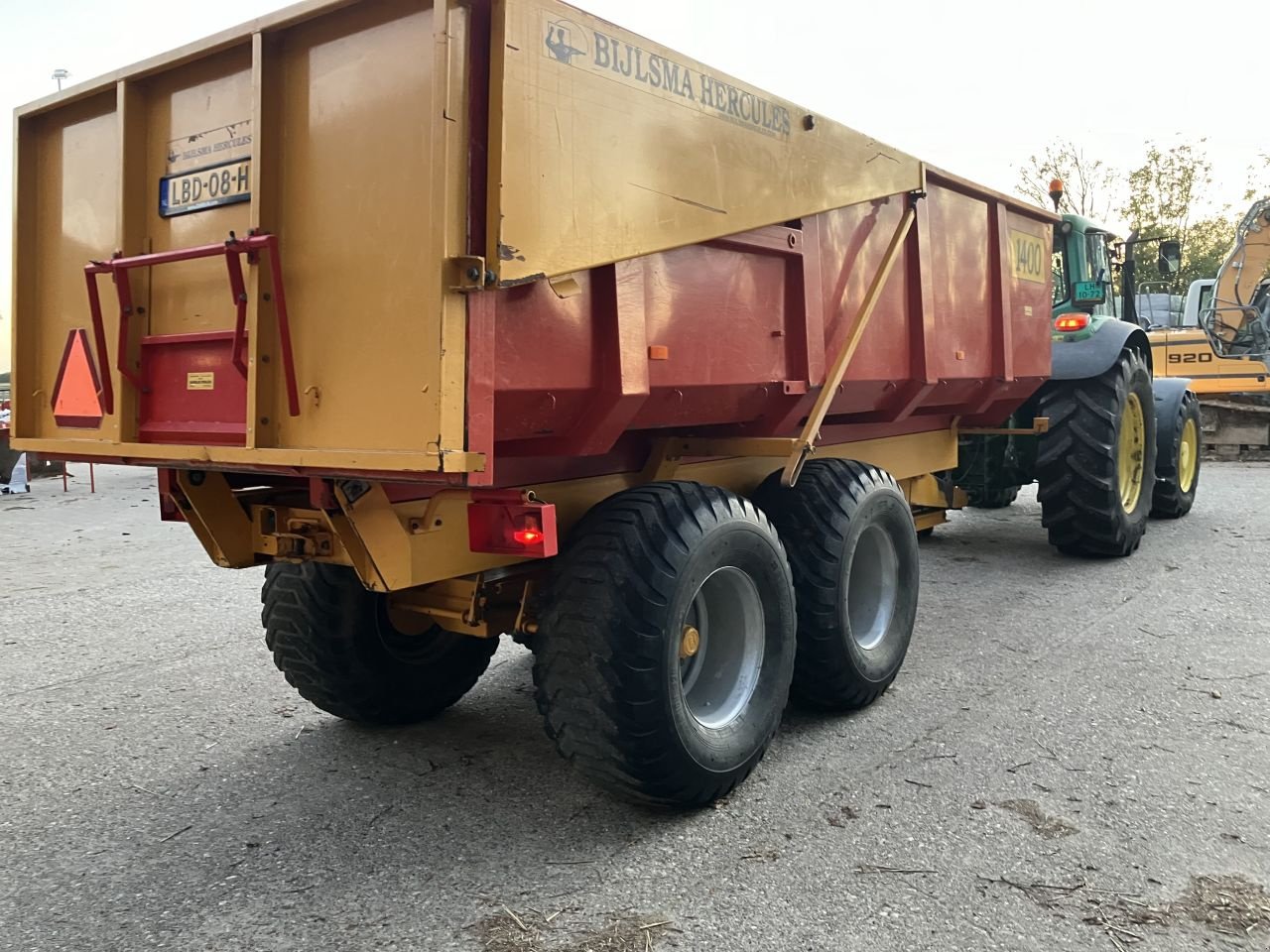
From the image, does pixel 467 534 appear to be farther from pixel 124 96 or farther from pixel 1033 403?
pixel 1033 403

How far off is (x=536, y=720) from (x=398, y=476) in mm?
1944

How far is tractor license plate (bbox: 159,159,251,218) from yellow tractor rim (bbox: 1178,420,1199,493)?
8739 millimetres

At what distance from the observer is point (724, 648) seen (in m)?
3.72

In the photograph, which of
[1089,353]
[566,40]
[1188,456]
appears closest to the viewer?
[566,40]

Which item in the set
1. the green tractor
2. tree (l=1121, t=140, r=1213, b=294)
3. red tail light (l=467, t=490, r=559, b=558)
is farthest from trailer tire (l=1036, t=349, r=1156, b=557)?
tree (l=1121, t=140, r=1213, b=294)

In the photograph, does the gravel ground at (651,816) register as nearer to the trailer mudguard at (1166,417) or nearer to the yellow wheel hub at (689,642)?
the yellow wheel hub at (689,642)

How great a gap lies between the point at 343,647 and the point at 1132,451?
6528mm


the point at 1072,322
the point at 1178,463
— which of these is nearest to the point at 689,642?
the point at 1072,322

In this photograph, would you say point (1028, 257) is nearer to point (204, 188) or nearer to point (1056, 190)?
point (1056, 190)

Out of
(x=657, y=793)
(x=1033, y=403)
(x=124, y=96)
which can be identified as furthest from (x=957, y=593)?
(x=124, y=96)

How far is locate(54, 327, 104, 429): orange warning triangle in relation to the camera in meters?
3.40

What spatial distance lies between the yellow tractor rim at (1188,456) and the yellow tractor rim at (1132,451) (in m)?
1.54

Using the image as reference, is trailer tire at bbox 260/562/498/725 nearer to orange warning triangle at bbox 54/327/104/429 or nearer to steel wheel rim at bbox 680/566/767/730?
orange warning triangle at bbox 54/327/104/429

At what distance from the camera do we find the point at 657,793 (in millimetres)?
3195
